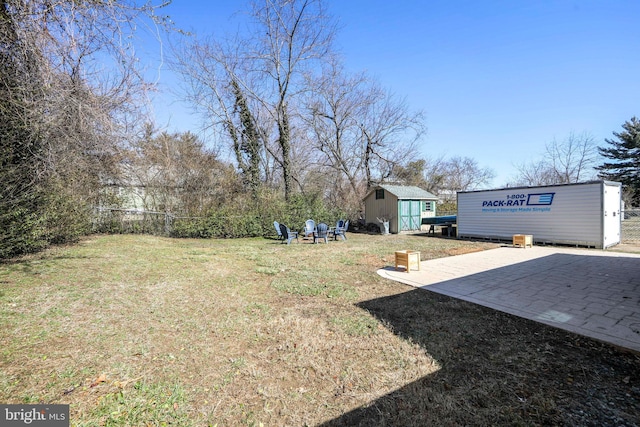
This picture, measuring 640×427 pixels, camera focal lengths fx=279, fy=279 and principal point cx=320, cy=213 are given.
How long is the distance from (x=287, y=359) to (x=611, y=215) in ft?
41.6

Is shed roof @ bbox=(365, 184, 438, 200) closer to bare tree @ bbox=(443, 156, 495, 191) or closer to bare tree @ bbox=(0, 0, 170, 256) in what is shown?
bare tree @ bbox=(0, 0, 170, 256)

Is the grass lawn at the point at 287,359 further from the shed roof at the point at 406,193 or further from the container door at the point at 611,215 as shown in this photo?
the shed roof at the point at 406,193

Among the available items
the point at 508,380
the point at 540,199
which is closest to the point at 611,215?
the point at 540,199

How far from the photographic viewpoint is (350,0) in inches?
414

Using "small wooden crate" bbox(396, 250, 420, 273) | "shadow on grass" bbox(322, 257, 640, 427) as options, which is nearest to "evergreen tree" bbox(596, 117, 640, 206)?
"small wooden crate" bbox(396, 250, 420, 273)

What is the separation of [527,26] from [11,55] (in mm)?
10394

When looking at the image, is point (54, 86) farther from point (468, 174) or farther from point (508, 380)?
point (468, 174)

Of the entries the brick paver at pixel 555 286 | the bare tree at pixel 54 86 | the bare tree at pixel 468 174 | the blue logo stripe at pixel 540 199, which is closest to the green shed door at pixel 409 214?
the blue logo stripe at pixel 540 199

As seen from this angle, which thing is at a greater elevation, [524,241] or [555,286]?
[524,241]

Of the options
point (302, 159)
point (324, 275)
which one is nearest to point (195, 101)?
point (302, 159)

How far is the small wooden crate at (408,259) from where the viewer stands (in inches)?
249

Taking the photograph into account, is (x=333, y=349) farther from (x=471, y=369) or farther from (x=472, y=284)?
(x=472, y=284)

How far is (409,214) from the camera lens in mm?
16531

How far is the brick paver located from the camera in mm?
3459
